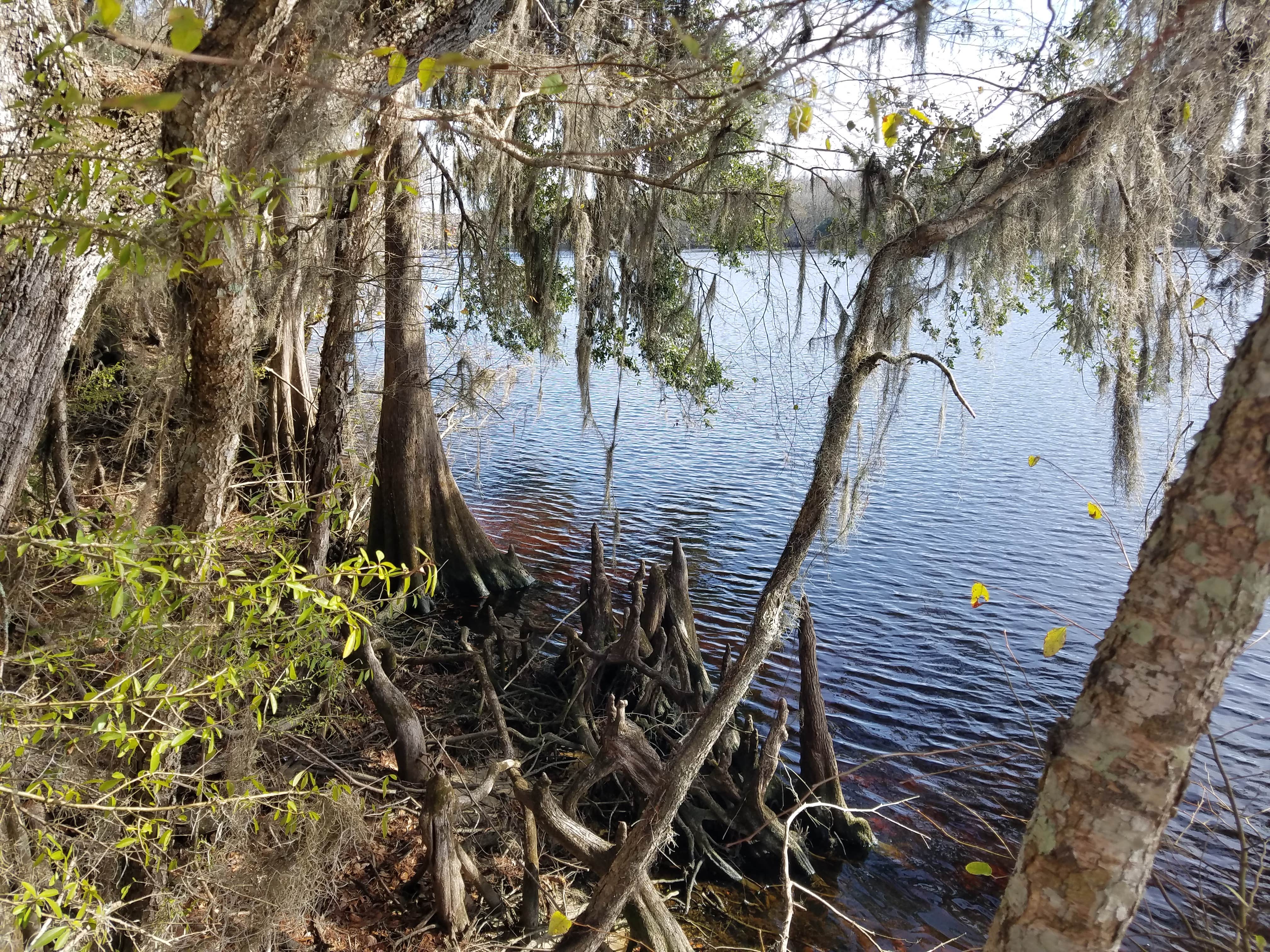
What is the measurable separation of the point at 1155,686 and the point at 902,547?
31.9 feet

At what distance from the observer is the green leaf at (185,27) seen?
4.30 ft

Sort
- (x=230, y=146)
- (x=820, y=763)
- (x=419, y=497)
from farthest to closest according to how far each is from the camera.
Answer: (x=419, y=497) < (x=820, y=763) < (x=230, y=146)

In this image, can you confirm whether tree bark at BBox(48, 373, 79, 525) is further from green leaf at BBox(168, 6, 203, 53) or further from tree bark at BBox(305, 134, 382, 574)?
green leaf at BBox(168, 6, 203, 53)

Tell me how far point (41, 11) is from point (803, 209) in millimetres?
4499

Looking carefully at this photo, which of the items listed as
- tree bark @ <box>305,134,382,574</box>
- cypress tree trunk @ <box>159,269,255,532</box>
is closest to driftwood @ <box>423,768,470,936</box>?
tree bark @ <box>305,134,382,574</box>

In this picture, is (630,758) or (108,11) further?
(630,758)

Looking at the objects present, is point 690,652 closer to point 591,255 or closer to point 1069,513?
point 591,255

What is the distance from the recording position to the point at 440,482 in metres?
9.30

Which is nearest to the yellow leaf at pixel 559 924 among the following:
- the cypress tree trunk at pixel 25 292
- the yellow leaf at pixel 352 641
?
the yellow leaf at pixel 352 641

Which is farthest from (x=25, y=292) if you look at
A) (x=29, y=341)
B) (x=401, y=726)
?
(x=401, y=726)

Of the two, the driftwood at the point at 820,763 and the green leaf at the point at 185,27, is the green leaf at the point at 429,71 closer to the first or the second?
the green leaf at the point at 185,27

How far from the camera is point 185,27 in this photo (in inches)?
52.1

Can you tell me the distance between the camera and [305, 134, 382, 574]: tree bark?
14.9ft

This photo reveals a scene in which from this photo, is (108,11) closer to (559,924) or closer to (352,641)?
(352,641)
